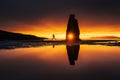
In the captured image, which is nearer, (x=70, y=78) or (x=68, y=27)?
(x=70, y=78)

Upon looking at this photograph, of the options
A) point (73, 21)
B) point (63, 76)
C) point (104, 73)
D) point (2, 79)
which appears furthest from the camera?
point (73, 21)

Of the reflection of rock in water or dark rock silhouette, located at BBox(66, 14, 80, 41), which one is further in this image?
dark rock silhouette, located at BBox(66, 14, 80, 41)

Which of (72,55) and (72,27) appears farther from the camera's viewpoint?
(72,27)

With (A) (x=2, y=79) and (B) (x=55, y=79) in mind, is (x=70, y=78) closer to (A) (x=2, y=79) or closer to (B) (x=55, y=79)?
(B) (x=55, y=79)

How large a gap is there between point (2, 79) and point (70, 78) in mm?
2722

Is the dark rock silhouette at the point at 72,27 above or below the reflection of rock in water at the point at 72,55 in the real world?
above

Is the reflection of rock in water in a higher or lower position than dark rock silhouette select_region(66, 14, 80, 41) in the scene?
lower

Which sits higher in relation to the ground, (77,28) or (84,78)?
(77,28)

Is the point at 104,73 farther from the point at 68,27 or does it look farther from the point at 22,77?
the point at 68,27

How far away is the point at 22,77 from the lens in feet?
28.6

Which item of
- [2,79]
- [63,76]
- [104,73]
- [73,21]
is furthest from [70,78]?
[73,21]

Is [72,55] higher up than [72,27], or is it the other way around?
[72,27]

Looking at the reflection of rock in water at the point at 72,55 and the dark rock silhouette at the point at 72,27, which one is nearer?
the reflection of rock in water at the point at 72,55

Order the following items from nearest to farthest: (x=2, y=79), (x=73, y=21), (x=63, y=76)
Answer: (x=2, y=79) → (x=63, y=76) → (x=73, y=21)
